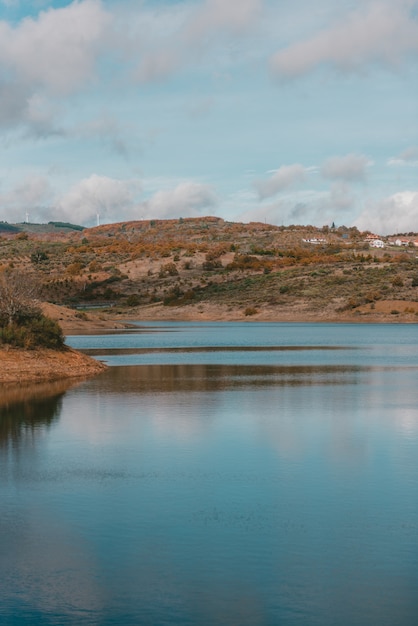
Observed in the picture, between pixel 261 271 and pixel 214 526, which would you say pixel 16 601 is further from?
pixel 261 271

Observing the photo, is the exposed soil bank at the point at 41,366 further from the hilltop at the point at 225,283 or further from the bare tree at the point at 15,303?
the hilltop at the point at 225,283

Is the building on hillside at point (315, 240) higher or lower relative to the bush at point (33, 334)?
higher

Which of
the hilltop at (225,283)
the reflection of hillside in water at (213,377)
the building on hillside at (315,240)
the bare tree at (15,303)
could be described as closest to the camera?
the reflection of hillside in water at (213,377)

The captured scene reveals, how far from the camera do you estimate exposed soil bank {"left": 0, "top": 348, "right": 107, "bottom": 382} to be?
3559 cm

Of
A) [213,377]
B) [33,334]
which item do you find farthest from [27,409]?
[213,377]

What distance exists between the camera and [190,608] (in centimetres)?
1071

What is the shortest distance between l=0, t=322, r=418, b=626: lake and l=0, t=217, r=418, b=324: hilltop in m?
59.6

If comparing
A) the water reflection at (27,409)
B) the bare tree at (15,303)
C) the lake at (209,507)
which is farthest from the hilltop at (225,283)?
the lake at (209,507)

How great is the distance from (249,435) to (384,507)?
7564mm

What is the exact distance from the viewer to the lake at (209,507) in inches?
431

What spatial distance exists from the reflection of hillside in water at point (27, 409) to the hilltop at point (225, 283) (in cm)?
5151

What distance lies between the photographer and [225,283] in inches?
4700

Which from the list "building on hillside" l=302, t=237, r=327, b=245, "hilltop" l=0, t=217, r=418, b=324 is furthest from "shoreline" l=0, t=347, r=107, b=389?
"building on hillside" l=302, t=237, r=327, b=245

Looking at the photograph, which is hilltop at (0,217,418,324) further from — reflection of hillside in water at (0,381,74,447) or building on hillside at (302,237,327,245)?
reflection of hillside in water at (0,381,74,447)
